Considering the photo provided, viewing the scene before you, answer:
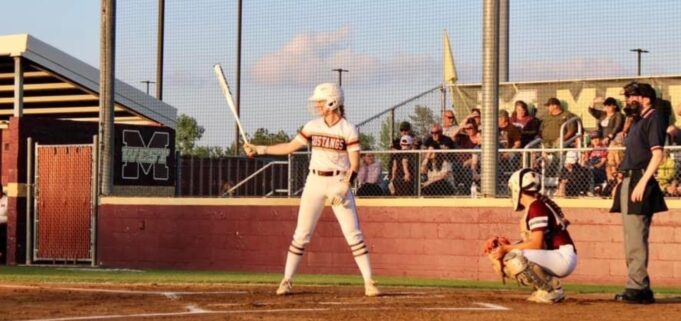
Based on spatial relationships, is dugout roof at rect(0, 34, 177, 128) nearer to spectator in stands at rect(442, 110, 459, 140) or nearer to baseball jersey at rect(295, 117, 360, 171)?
spectator in stands at rect(442, 110, 459, 140)

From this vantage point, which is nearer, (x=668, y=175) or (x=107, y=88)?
(x=668, y=175)

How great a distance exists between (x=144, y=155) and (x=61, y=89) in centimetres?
367

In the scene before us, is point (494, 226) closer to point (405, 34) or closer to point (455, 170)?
point (455, 170)

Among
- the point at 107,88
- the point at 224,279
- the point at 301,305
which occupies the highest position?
the point at 107,88

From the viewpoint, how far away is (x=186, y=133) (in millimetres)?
23875

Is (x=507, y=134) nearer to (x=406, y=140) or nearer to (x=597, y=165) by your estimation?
(x=406, y=140)

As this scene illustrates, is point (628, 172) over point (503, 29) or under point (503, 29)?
under

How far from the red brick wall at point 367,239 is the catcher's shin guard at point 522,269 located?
5394 mm

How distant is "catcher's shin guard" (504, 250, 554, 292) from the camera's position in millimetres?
11375

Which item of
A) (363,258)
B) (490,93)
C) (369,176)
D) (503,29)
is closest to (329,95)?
(363,258)

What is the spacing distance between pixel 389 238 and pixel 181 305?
7331mm

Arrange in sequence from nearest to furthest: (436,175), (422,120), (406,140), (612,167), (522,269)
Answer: (522,269) < (612,167) < (436,175) < (406,140) < (422,120)

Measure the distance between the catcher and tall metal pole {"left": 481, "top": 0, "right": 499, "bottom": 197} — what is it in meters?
6.07

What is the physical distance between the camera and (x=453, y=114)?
66.6 ft
